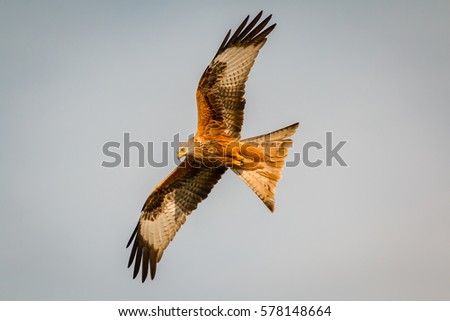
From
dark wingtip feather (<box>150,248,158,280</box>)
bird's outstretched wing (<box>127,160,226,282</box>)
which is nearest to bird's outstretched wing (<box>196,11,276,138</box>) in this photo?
bird's outstretched wing (<box>127,160,226,282</box>)

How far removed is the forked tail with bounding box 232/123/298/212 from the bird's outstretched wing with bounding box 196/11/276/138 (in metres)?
0.39

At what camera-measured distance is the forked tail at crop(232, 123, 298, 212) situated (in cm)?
1254

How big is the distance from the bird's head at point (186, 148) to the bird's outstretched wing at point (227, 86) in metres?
0.21

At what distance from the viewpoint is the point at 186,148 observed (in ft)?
40.6

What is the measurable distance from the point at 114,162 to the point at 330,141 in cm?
326

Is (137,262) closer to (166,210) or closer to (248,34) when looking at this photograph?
(166,210)

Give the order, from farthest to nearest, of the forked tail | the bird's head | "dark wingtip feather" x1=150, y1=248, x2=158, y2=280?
"dark wingtip feather" x1=150, y1=248, x2=158, y2=280
the forked tail
the bird's head

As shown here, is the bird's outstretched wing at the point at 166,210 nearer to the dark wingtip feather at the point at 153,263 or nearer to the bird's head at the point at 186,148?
the dark wingtip feather at the point at 153,263

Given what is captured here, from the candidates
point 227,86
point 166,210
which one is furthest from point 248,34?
point 166,210

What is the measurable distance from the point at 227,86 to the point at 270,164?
123cm

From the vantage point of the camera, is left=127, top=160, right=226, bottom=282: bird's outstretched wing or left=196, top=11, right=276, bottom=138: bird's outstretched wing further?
left=127, top=160, right=226, bottom=282: bird's outstretched wing

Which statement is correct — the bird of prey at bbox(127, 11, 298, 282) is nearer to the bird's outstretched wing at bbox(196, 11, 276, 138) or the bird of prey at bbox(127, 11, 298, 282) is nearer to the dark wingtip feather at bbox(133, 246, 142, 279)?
the bird's outstretched wing at bbox(196, 11, 276, 138)
